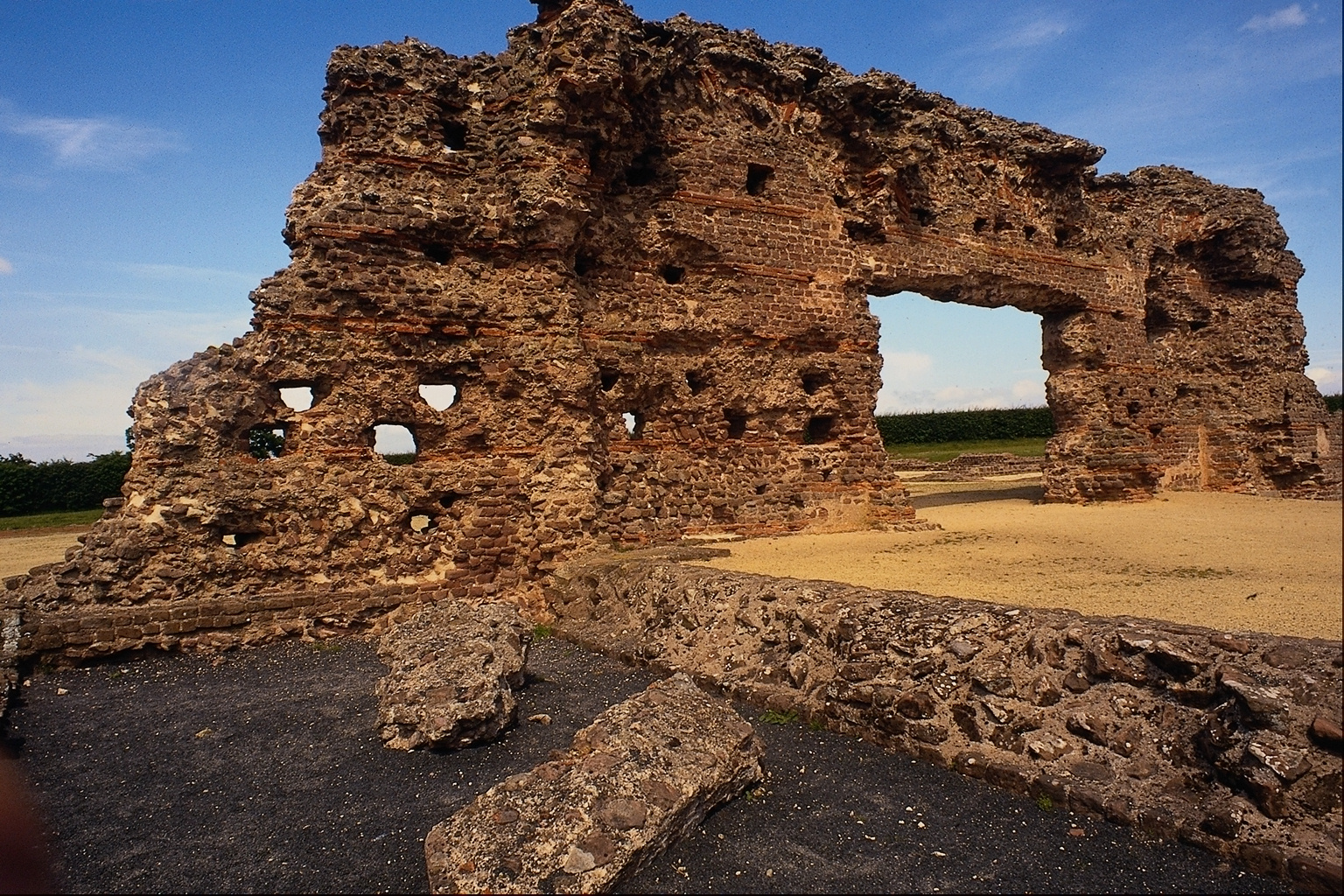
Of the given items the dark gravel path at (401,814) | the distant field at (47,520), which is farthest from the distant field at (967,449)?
the dark gravel path at (401,814)

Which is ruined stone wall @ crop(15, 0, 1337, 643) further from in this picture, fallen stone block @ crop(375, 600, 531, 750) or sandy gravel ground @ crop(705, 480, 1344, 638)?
fallen stone block @ crop(375, 600, 531, 750)

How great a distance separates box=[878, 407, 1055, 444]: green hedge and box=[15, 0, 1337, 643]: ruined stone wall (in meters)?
20.0

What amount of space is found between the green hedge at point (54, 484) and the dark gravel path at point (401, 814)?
20723 millimetres

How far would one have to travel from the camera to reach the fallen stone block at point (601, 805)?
2992mm

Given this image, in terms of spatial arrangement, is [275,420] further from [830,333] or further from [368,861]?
[830,333]

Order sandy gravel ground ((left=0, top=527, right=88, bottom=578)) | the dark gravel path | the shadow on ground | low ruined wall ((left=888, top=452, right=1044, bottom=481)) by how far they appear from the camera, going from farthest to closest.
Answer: low ruined wall ((left=888, top=452, right=1044, bottom=481)) < the shadow on ground < sandy gravel ground ((left=0, top=527, right=88, bottom=578)) < the dark gravel path

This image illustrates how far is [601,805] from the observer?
3.27m

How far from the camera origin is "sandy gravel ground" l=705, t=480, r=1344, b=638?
14.0ft

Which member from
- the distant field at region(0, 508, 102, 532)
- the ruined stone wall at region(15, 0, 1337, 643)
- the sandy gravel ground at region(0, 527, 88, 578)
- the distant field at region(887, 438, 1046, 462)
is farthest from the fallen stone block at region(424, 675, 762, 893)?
the distant field at region(887, 438, 1046, 462)

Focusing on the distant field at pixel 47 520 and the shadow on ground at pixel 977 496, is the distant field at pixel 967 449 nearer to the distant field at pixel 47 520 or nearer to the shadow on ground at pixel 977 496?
the shadow on ground at pixel 977 496

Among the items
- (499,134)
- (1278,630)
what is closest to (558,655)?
(1278,630)

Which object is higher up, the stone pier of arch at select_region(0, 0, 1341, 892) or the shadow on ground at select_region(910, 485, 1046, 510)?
the stone pier of arch at select_region(0, 0, 1341, 892)

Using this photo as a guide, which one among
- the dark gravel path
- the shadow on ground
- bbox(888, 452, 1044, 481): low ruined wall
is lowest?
the dark gravel path

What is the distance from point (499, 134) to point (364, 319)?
8.28 feet
